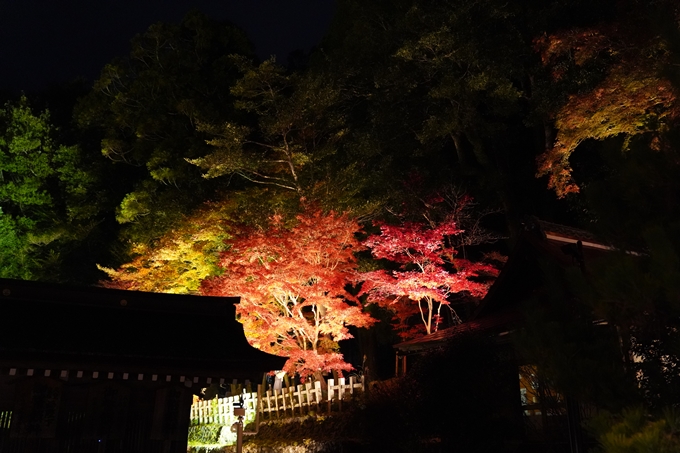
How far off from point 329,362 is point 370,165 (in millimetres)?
7662

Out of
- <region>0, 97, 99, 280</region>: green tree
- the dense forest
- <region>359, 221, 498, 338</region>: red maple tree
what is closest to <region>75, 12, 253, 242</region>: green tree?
the dense forest

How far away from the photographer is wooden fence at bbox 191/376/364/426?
→ 15125 millimetres

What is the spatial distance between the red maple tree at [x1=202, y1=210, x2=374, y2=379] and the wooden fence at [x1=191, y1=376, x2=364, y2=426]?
1.75ft

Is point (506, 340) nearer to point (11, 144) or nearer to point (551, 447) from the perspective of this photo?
point (551, 447)

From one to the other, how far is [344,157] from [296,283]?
6.38 meters

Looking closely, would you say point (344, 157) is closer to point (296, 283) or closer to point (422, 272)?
point (422, 272)

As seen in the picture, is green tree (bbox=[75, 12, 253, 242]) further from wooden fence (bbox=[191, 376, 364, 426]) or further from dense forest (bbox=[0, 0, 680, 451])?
wooden fence (bbox=[191, 376, 364, 426])

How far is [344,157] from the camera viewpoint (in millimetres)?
20641

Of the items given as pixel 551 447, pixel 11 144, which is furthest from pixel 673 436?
pixel 11 144

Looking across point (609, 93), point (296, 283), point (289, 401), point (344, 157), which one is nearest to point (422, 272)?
point (296, 283)

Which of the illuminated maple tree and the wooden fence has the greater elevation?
the illuminated maple tree

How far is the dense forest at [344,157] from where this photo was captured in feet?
51.4

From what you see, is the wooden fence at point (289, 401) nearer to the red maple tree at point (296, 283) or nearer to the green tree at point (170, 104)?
the red maple tree at point (296, 283)

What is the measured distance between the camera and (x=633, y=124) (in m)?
13.5
